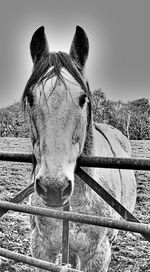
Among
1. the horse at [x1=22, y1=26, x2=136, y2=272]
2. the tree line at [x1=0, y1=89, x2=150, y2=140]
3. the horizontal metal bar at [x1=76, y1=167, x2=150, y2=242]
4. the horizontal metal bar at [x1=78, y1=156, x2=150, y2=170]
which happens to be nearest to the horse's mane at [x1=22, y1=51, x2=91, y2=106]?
the horse at [x1=22, y1=26, x2=136, y2=272]

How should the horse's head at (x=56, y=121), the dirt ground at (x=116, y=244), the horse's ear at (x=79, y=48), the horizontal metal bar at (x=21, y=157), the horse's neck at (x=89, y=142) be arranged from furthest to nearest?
the dirt ground at (x=116, y=244)
the horse's neck at (x=89, y=142)
the horse's ear at (x=79, y=48)
the horizontal metal bar at (x=21, y=157)
the horse's head at (x=56, y=121)

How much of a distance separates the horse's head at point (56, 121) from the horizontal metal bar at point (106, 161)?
74 mm

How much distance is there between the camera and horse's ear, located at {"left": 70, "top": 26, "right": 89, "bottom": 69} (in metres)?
2.23

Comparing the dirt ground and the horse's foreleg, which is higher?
the horse's foreleg

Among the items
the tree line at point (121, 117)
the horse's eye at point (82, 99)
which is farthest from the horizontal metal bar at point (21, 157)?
the tree line at point (121, 117)

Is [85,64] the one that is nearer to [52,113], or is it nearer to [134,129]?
[52,113]

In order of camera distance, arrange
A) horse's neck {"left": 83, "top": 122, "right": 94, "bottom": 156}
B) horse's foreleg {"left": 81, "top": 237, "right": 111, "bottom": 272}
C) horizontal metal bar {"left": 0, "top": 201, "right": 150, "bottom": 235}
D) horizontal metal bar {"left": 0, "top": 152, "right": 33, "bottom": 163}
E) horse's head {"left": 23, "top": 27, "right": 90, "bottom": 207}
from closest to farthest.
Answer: horizontal metal bar {"left": 0, "top": 201, "right": 150, "bottom": 235}
horse's head {"left": 23, "top": 27, "right": 90, "bottom": 207}
horizontal metal bar {"left": 0, "top": 152, "right": 33, "bottom": 163}
horse's neck {"left": 83, "top": 122, "right": 94, "bottom": 156}
horse's foreleg {"left": 81, "top": 237, "right": 111, "bottom": 272}

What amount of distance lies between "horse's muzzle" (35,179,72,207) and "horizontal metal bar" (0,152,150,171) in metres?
0.19

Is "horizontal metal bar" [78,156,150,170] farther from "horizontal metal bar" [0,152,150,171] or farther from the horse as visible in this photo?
the horse

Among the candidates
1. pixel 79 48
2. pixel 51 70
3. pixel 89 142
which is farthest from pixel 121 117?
pixel 51 70

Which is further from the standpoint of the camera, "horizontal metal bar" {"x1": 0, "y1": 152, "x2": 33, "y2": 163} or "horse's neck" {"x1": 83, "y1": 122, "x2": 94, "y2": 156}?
"horse's neck" {"x1": 83, "y1": 122, "x2": 94, "y2": 156}

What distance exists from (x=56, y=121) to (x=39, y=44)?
2.97 ft

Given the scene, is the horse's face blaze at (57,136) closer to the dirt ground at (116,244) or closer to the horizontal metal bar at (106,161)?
the horizontal metal bar at (106,161)

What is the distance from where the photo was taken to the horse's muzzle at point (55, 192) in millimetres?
1573
